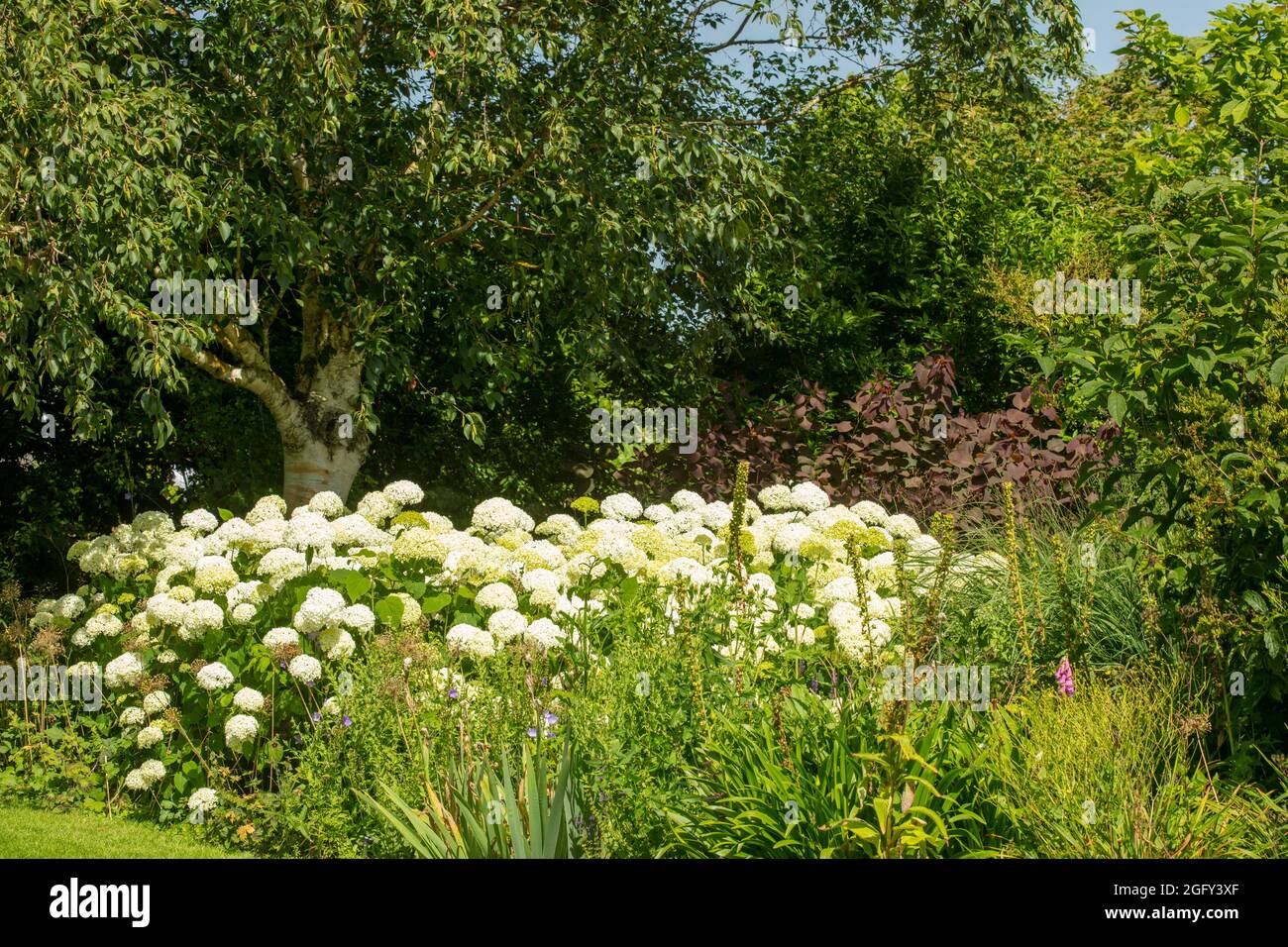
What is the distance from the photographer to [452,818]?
3.81m

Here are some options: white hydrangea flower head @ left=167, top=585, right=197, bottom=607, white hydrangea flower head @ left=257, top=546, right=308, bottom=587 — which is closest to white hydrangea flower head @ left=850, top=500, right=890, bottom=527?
white hydrangea flower head @ left=257, top=546, right=308, bottom=587

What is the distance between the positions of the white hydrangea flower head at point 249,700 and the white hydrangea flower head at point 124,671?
2.07 ft

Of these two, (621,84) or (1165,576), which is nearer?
(1165,576)

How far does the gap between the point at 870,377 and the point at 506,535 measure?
4.34 meters

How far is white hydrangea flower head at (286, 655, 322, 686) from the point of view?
5.01 meters

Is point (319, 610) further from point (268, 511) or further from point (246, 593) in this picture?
point (268, 511)

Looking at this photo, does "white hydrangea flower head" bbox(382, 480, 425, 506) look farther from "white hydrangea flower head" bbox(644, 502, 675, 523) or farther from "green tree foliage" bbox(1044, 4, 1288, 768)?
"green tree foliage" bbox(1044, 4, 1288, 768)

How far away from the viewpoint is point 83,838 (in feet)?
16.5

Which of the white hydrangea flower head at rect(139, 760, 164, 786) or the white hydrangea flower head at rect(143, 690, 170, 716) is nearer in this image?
the white hydrangea flower head at rect(139, 760, 164, 786)

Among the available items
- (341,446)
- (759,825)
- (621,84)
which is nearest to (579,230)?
(621,84)

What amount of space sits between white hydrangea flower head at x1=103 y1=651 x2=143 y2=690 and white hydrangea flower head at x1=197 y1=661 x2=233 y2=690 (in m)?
0.47

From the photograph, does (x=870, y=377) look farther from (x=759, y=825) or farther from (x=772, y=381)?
(x=759, y=825)

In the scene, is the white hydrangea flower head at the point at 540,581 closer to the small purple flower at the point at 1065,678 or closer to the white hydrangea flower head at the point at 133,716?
the white hydrangea flower head at the point at 133,716
